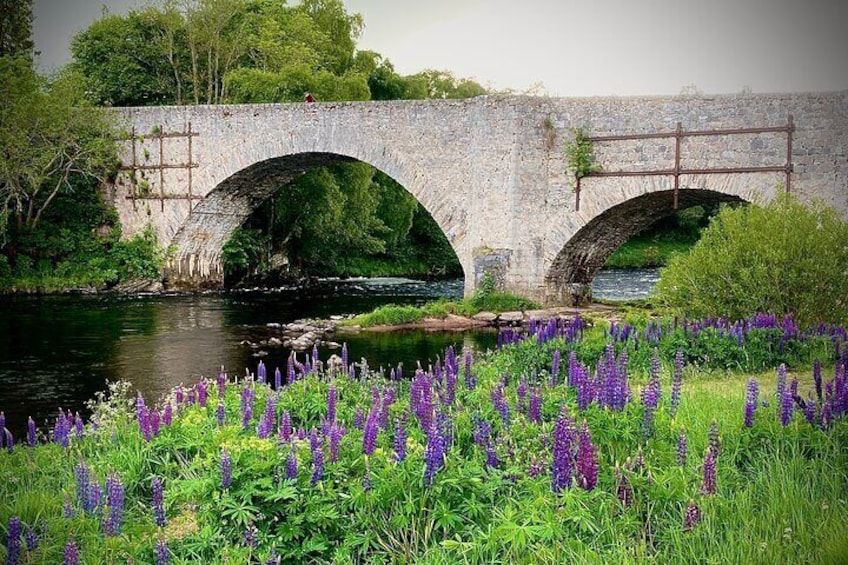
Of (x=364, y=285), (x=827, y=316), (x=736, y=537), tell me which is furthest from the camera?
(x=364, y=285)

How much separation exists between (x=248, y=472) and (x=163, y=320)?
52.0 feet

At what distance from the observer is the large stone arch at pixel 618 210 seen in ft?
59.5

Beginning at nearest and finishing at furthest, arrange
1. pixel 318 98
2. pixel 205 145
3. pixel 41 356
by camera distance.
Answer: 1. pixel 41 356
2. pixel 205 145
3. pixel 318 98

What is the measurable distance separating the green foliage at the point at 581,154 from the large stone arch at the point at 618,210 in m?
0.40

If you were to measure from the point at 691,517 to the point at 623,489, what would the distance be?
1.33 ft

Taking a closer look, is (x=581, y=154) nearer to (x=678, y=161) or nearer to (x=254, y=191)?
(x=678, y=161)

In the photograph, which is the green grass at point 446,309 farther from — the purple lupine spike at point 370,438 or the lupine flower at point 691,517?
the lupine flower at point 691,517

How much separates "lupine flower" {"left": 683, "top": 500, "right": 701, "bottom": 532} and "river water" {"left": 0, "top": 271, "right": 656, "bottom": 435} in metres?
7.67

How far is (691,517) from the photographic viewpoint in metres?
3.88

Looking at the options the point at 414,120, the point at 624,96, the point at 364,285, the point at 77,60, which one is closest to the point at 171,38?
the point at 77,60

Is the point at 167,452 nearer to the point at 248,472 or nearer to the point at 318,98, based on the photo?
the point at 248,472

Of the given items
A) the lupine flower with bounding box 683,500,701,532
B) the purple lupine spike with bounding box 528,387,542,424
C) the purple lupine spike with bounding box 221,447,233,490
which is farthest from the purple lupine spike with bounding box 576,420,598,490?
the purple lupine spike with bounding box 221,447,233,490

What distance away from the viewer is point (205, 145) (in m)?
25.1

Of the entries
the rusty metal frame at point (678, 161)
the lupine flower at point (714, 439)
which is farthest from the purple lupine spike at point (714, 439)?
the rusty metal frame at point (678, 161)
